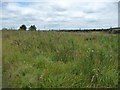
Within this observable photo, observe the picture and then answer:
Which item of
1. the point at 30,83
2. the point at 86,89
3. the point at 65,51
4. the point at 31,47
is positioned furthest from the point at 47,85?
the point at 31,47

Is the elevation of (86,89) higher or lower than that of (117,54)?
lower

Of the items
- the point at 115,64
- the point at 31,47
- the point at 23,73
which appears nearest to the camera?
the point at 23,73

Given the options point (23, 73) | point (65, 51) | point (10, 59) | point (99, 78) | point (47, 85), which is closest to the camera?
point (47, 85)

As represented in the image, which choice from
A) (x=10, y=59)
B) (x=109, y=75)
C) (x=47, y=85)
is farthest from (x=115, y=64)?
(x=10, y=59)

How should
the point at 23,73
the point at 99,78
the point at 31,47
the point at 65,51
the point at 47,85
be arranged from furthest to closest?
the point at 31,47
the point at 65,51
the point at 23,73
the point at 99,78
the point at 47,85

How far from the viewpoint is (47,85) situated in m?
5.85

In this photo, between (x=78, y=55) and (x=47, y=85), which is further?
(x=78, y=55)

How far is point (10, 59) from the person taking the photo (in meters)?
7.91

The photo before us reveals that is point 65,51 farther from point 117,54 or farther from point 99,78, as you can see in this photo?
point 99,78

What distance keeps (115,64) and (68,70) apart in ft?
4.41

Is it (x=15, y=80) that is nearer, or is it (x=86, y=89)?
(x=86, y=89)

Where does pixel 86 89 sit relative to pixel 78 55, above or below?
below

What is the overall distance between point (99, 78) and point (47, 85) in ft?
4.01

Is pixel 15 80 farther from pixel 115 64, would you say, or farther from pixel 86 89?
pixel 115 64
